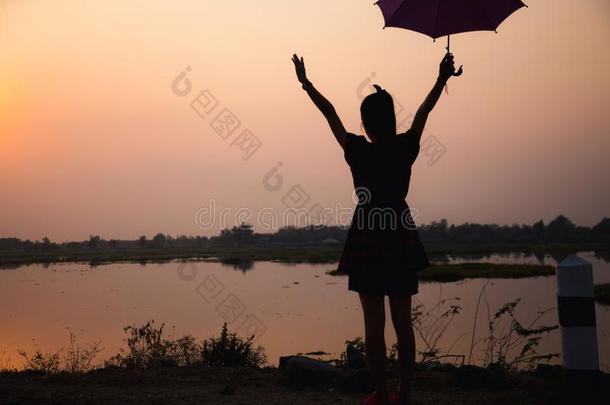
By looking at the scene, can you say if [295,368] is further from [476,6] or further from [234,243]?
[234,243]

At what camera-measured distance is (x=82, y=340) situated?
48.8 ft

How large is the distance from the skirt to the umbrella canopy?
1.57 metres

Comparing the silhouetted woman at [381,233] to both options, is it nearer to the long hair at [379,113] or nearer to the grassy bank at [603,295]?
the long hair at [379,113]

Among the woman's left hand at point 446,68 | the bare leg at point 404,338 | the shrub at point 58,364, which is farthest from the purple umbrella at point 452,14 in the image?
the shrub at point 58,364

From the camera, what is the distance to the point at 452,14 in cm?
406

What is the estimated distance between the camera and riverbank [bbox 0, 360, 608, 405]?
14.1ft

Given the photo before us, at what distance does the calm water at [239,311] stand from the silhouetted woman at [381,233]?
7290mm

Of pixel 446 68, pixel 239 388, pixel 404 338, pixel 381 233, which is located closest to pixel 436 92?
pixel 446 68

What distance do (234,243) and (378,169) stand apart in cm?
12516

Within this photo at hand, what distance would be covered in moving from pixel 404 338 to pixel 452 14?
2.28 m

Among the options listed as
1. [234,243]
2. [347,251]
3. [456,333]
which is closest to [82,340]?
[456,333]

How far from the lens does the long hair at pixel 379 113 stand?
3412 millimetres

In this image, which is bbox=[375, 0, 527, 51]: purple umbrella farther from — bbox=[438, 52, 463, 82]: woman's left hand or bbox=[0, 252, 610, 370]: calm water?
bbox=[0, 252, 610, 370]: calm water

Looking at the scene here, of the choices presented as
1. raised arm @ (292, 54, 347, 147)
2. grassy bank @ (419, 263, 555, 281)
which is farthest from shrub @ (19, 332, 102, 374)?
grassy bank @ (419, 263, 555, 281)
